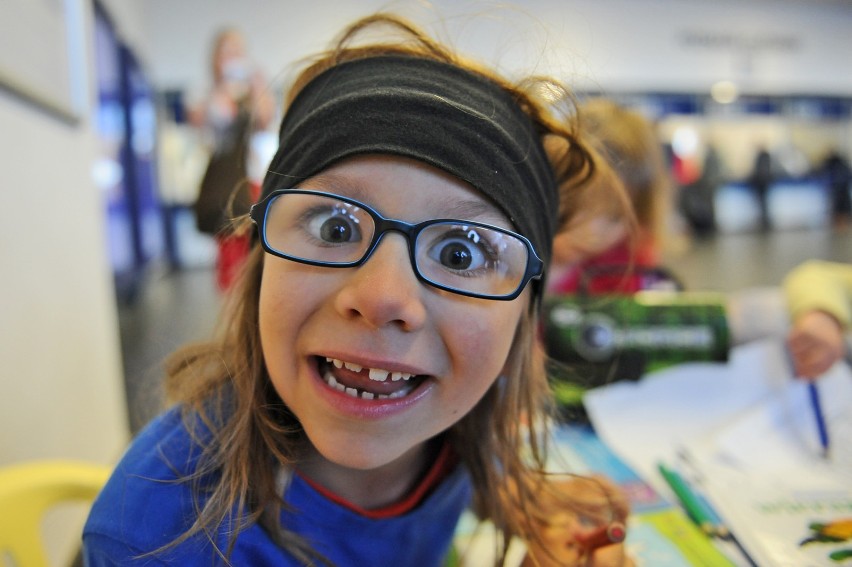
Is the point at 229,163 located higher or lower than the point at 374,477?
higher

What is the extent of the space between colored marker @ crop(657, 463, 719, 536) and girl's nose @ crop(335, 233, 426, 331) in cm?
39

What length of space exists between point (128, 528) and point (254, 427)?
0.13m

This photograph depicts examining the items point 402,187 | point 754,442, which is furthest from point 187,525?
point 754,442

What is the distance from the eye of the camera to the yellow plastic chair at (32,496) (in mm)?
658

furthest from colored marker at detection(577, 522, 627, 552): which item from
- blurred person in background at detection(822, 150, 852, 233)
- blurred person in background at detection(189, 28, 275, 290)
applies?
blurred person in background at detection(822, 150, 852, 233)

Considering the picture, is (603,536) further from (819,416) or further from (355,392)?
(819,416)

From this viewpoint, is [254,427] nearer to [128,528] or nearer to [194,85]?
[128,528]

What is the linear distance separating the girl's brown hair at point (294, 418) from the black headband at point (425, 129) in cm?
4

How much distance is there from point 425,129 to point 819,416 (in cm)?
68

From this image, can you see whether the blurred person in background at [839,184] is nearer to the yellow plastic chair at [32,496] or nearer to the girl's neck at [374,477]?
the girl's neck at [374,477]

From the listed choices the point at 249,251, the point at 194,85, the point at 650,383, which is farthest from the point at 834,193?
the point at 249,251

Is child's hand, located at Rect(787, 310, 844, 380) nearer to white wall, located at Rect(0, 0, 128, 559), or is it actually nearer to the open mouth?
the open mouth

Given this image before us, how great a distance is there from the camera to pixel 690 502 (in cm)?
63

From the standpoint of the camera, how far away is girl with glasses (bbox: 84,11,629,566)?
0.47 metres
